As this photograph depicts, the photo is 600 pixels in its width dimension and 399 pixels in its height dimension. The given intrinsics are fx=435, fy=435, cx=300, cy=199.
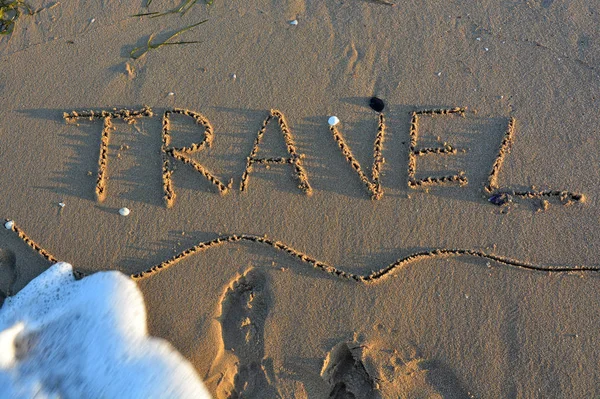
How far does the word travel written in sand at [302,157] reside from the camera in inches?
134

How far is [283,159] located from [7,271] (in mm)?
2360

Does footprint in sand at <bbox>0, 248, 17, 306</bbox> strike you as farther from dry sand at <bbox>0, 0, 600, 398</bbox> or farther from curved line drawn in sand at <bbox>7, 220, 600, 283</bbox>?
curved line drawn in sand at <bbox>7, 220, 600, 283</bbox>

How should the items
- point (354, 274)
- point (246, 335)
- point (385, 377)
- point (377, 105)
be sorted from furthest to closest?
point (377, 105), point (354, 274), point (246, 335), point (385, 377)

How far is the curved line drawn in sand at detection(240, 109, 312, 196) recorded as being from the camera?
11.3 ft

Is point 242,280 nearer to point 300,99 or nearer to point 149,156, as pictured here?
point 149,156

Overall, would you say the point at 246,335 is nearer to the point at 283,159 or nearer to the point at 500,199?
the point at 283,159

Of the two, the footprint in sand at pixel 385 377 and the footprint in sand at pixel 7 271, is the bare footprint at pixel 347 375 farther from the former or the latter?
the footprint in sand at pixel 7 271

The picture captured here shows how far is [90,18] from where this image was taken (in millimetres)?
3924

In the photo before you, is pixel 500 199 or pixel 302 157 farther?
pixel 302 157

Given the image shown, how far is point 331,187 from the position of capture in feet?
11.4

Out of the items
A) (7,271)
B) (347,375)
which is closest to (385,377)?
(347,375)

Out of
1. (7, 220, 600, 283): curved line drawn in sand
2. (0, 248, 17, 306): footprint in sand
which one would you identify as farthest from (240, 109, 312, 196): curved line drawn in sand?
(0, 248, 17, 306): footprint in sand

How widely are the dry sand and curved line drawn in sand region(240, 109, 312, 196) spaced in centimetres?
5

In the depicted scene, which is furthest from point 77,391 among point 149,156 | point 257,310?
point 149,156
